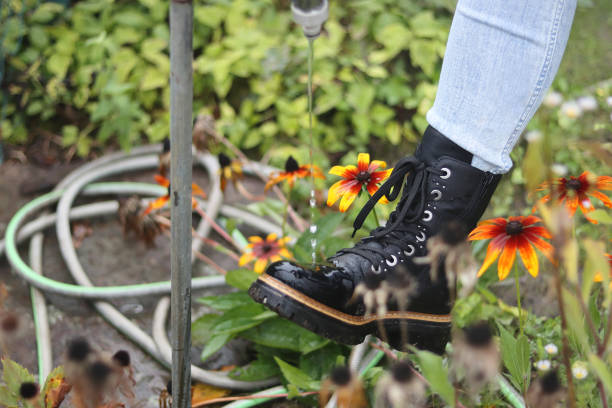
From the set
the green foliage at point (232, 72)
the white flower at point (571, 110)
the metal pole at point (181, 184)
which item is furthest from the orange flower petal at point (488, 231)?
the white flower at point (571, 110)

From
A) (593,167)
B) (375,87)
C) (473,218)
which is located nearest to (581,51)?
(593,167)

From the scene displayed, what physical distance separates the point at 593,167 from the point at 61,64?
1852 millimetres

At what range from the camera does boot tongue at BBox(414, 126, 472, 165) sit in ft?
3.47

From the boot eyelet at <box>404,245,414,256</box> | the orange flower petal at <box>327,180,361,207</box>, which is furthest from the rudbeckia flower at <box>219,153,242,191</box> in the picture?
the boot eyelet at <box>404,245,414,256</box>

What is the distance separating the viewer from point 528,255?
899 mm

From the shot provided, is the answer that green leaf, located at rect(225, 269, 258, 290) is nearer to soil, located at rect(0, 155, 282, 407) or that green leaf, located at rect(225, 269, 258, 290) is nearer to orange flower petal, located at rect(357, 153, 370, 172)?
soil, located at rect(0, 155, 282, 407)

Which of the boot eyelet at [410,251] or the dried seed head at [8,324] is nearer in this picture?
the dried seed head at [8,324]

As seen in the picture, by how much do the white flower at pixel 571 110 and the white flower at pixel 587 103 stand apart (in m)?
0.02

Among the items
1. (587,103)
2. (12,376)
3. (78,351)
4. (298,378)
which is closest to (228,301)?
(298,378)

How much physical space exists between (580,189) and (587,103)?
1.20m

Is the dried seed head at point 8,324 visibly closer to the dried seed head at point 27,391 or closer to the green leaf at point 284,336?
the dried seed head at point 27,391

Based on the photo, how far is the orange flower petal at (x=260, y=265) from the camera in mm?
1222

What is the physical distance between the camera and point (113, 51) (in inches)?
84.0

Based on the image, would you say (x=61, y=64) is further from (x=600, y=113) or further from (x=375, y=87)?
(x=600, y=113)
